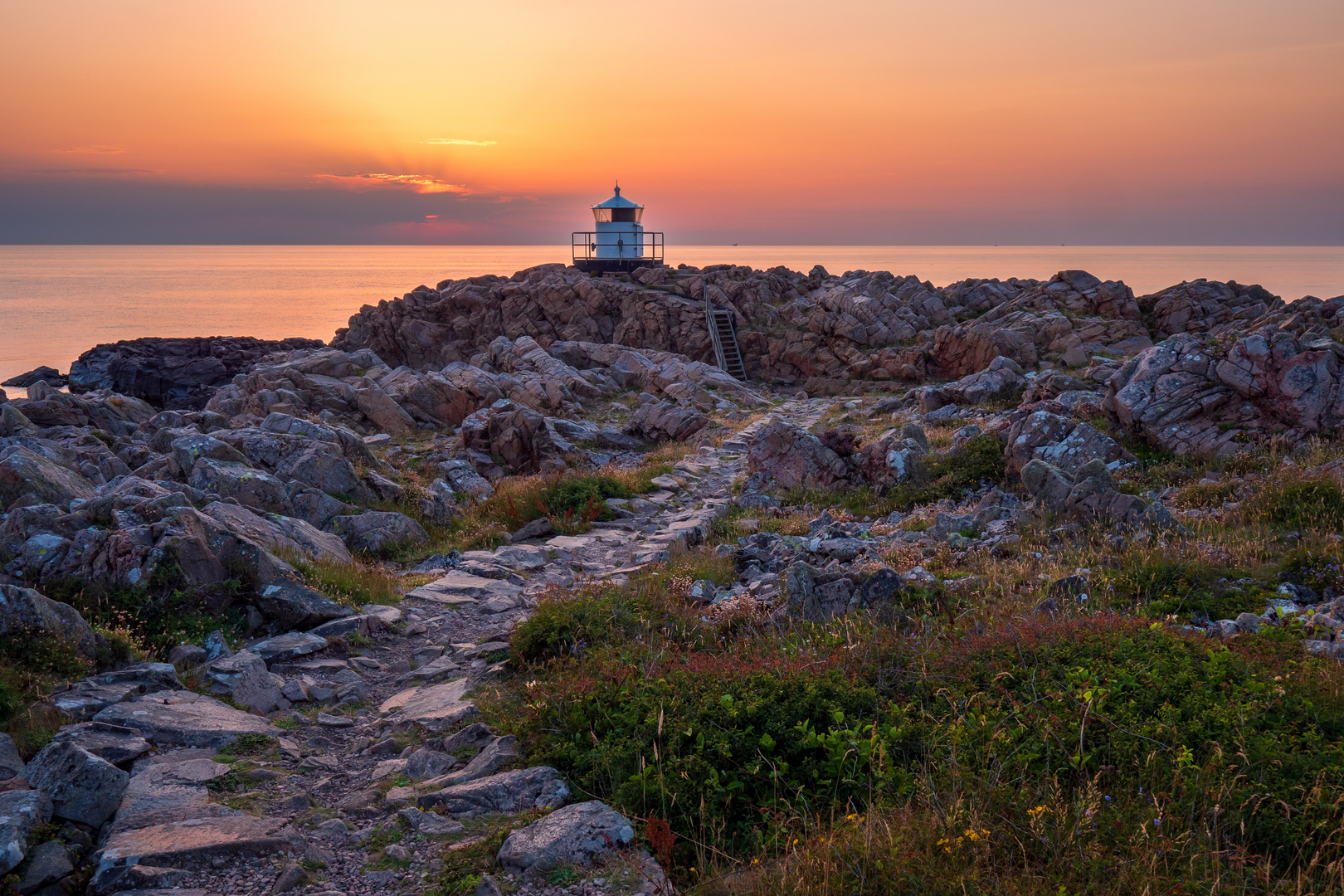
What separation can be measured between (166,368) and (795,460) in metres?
49.1

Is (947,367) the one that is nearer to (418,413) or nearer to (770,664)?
(418,413)

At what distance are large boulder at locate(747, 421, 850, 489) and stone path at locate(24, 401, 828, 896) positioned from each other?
8412 mm

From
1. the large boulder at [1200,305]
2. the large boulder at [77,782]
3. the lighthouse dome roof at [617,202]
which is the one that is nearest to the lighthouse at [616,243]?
the lighthouse dome roof at [617,202]

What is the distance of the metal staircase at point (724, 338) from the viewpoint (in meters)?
40.7

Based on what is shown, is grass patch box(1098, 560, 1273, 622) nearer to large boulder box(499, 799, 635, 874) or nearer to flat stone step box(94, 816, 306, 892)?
large boulder box(499, 799, 635, 874)

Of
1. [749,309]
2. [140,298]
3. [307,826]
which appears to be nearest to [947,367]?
[749,309]

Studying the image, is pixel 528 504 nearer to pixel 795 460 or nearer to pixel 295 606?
pixel 795 460

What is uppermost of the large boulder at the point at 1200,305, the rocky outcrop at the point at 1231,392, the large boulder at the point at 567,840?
the large boulder at the point at 1200,305

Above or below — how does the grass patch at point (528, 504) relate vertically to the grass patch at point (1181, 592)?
below

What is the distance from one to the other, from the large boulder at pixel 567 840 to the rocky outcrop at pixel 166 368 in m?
45.8

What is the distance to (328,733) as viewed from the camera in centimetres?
691

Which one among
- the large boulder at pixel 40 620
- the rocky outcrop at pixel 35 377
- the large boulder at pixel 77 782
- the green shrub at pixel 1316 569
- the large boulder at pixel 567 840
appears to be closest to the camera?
the large boulder at pixel 567 840

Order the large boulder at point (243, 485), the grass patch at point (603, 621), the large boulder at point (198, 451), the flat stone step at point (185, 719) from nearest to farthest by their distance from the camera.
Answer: the flat stone step at point (185, 719) → the grass patch at point (603, 621) → the large boulder at point (243, 485) → the large boulder at point (198, 451)

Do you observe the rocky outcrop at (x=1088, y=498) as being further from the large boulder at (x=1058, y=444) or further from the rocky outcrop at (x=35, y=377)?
the rocky outcrop at (x=35, y=377)
